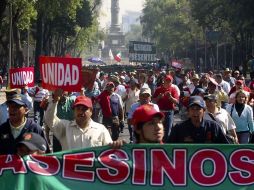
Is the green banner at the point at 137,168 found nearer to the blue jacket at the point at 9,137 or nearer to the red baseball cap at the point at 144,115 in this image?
the red baseball cap at the point at 144,115

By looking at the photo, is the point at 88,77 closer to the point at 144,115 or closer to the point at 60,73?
the point at 60,73

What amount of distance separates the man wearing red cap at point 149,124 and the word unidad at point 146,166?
113 mm

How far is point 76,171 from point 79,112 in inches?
40.3

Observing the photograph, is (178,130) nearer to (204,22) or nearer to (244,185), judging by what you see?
(244,185)

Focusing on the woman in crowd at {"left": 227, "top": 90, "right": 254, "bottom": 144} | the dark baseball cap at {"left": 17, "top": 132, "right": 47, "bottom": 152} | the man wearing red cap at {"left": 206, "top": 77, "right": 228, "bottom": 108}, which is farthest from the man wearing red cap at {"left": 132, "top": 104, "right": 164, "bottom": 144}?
the man wearing red cap at {"left": 206, "top": 77, "right": 228, "bottom": 108}

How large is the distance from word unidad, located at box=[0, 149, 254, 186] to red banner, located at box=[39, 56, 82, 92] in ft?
7.35

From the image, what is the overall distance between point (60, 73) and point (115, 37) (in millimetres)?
182074

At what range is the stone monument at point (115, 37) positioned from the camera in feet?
612

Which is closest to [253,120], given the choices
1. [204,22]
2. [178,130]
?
[178,130]

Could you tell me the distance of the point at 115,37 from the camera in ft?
623

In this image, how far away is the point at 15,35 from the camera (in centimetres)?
4262

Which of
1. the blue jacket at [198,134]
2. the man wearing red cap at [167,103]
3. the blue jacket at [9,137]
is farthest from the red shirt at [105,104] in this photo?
the blue jacket at [9,137]

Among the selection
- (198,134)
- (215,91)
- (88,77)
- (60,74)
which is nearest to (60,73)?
(60,74)

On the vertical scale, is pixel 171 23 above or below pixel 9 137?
above
